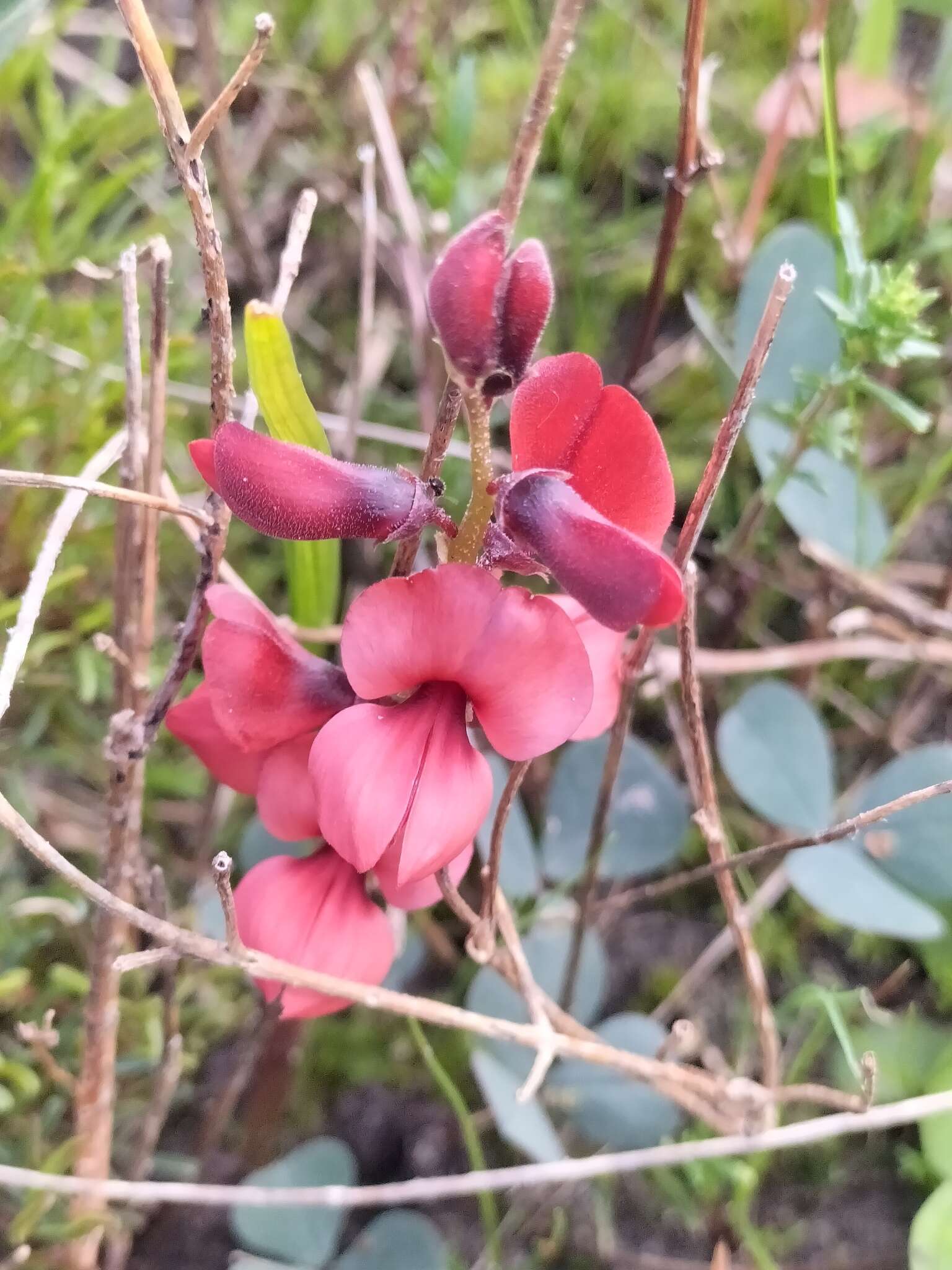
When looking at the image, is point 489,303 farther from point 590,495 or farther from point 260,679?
point 260,679

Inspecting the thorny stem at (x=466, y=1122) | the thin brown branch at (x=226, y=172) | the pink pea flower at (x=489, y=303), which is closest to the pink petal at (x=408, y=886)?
the thorny stem at (x=466, y=1122)

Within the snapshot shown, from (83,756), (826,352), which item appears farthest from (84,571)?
(826,352)

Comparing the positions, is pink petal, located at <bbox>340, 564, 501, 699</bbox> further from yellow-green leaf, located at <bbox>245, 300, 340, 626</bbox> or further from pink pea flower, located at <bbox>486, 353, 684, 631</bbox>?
yellow-green leaf, located at <bbox>245, 300, 340, 626</bbox>

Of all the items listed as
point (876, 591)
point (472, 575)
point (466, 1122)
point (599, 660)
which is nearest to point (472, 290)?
point (472, 575)

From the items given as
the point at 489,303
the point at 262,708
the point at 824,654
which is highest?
the point at 489,303

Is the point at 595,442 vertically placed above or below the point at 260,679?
above

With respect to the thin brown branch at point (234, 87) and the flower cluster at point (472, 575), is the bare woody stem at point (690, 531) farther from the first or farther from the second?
the thin brown branch at point (234, 87)

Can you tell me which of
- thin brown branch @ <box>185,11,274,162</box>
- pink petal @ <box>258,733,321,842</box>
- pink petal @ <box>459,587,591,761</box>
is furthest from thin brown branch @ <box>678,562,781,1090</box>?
thin brown branch @ <box>185,11,274,162</box>
